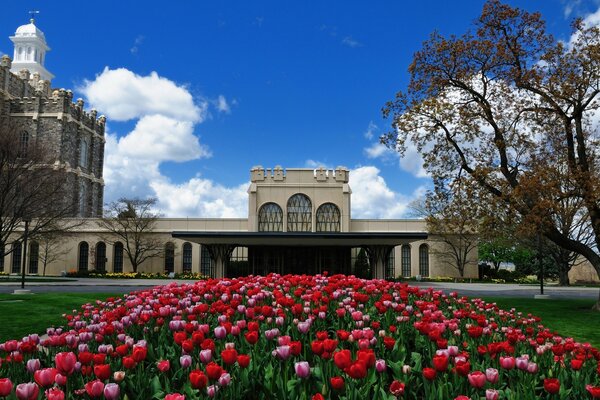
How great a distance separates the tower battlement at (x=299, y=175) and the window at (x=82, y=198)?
28.1 meters

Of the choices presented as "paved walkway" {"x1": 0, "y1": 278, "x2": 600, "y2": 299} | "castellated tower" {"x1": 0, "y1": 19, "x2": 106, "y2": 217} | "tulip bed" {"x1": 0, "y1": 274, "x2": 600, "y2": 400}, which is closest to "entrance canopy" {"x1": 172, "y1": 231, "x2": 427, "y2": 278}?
"paved walkway" {"x1": 0, "y1": 278, "x2": 600, "y2": 299}

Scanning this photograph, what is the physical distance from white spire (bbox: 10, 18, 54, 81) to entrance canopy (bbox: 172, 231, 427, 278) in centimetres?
6754

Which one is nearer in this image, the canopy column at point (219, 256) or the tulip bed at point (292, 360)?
the tulip bed at point (292, 360)

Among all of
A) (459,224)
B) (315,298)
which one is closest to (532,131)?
(459,224)

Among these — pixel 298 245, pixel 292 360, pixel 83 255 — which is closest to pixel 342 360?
pixel 292 360

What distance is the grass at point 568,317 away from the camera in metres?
13.3

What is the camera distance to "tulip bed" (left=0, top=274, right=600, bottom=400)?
11.7ft

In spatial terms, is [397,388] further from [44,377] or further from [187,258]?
[187,258]

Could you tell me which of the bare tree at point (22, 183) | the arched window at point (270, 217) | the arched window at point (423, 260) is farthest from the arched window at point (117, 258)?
the arched window at point (423, 260)

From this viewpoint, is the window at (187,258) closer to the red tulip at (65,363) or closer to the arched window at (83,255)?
the arched window at (83,255)

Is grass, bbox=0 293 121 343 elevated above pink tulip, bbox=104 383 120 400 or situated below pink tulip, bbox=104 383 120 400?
below

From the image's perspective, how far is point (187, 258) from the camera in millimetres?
48062

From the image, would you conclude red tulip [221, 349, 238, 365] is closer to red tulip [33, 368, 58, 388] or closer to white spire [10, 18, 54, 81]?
red tulip [33, 368, 58, 388]

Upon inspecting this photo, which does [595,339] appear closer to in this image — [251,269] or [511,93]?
[511,93]
